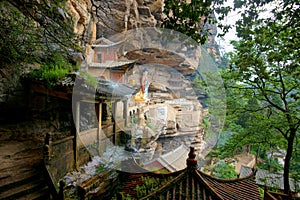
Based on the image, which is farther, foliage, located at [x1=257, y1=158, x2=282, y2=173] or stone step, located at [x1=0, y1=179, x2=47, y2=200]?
foliage, located at [x1=257, y1=158, x2=282, y2=173]

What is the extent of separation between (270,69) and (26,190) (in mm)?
5811

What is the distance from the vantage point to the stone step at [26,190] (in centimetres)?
278

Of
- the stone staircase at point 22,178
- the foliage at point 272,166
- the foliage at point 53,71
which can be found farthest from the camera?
the foliage at point 272,166

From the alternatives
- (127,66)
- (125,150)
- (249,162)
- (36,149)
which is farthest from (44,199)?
(249,162)

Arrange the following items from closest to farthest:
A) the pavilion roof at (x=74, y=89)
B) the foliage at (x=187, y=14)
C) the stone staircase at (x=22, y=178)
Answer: the stone staircase at (x=22, y=178), the foliage at (x=187, y=14), the pavilion roof at (x=74, y=89)

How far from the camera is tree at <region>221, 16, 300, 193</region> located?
349 cm

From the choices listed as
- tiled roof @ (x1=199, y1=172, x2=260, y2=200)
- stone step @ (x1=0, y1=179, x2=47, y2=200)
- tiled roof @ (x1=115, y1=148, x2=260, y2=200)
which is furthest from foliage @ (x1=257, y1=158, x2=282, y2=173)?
stone step @ (x1=0, y1=179, x2=47, y2=200)

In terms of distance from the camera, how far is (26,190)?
9.76ft

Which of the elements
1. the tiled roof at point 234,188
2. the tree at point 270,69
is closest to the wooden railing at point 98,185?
the tiled roof at point 234,188

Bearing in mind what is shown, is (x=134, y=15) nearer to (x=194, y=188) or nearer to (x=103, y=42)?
(x=103, y=42)

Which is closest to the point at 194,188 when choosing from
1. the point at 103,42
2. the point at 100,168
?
the point at 100,168

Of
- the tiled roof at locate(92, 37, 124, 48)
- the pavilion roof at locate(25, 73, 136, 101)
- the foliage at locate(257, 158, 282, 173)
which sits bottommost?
the foliage at locate(257, 158, 282, 173)

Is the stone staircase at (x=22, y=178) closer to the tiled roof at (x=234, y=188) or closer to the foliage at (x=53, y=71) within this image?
the foliage at (x=53, y=71)

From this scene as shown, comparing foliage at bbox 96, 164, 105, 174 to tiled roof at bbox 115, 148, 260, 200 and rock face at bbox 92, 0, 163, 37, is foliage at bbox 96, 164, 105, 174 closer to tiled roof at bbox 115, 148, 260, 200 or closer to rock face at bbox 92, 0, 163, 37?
tiled roof at bbox 115, 148, 260, 200
